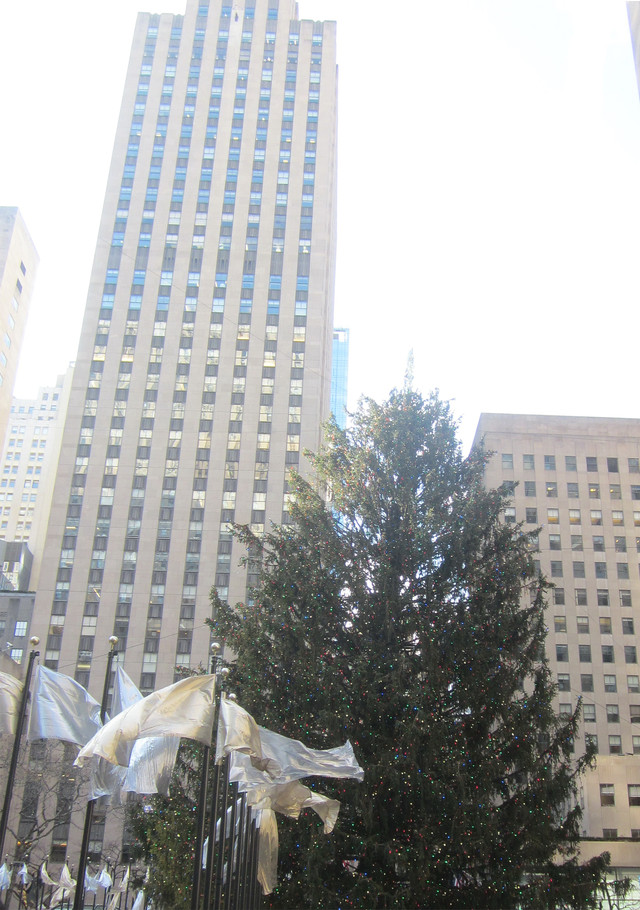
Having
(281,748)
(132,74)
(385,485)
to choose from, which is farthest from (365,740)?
(132,74)

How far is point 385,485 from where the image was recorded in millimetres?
21672

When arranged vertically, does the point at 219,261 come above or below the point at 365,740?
above

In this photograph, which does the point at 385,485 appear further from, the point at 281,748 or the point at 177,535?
the point at 177,535

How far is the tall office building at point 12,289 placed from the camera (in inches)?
1783

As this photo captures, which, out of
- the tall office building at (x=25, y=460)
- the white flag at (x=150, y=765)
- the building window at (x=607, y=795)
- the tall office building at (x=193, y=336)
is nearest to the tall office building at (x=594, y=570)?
the building window at (x=607, y=795)

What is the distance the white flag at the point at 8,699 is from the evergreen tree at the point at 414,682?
5.64m

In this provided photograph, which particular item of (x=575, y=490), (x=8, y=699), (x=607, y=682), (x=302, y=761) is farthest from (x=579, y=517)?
(x=8, y=699)

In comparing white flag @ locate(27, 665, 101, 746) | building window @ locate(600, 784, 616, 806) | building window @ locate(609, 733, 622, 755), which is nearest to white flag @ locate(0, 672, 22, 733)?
white flag @ locate(27, 665, 101, 746)

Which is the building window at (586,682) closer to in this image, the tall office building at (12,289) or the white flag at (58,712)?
the tall office building at (12,289)

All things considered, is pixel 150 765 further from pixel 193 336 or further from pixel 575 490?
pixel 575 490

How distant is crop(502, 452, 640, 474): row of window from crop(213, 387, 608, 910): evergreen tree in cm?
5352

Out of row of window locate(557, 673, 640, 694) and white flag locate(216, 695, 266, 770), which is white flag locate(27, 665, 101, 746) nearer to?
white flag locate(216, 695, 266, 770)

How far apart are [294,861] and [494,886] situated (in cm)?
408

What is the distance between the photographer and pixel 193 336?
242ft
